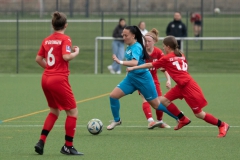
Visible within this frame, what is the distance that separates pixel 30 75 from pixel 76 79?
7.67ft

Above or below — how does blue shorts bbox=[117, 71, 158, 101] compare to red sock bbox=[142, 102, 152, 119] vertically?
above

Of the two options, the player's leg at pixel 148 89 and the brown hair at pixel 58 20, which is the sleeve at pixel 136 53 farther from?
the brown hair at pixel 58 20

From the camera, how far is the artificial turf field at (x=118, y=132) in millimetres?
8625

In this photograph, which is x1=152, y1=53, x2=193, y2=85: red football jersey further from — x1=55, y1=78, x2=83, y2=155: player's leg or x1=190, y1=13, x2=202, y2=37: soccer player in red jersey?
x1=190, y1=13, x2=202, y2=37: soccer player in red jersey

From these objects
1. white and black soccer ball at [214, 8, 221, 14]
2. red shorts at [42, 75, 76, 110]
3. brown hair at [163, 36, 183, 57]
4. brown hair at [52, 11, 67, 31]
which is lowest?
red shorts at [42, 75, 76, 110]

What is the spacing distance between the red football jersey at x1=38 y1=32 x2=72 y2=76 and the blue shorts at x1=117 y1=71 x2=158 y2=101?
2296mm

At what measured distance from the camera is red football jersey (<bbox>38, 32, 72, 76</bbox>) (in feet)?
27.1

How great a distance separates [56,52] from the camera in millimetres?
8305

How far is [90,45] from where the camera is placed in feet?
89.9

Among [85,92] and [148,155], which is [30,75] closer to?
[85,92]

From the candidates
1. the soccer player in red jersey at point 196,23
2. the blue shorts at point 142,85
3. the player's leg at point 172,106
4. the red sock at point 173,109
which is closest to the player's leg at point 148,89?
the blue shorts at point 142,85

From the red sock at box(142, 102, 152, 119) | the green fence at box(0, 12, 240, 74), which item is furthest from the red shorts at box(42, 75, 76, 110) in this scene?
the green fence at box(0, 12, 240, 74)

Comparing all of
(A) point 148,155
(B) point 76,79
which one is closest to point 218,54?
(B) point 76,79

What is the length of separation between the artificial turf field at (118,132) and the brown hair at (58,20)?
163 centimetres
